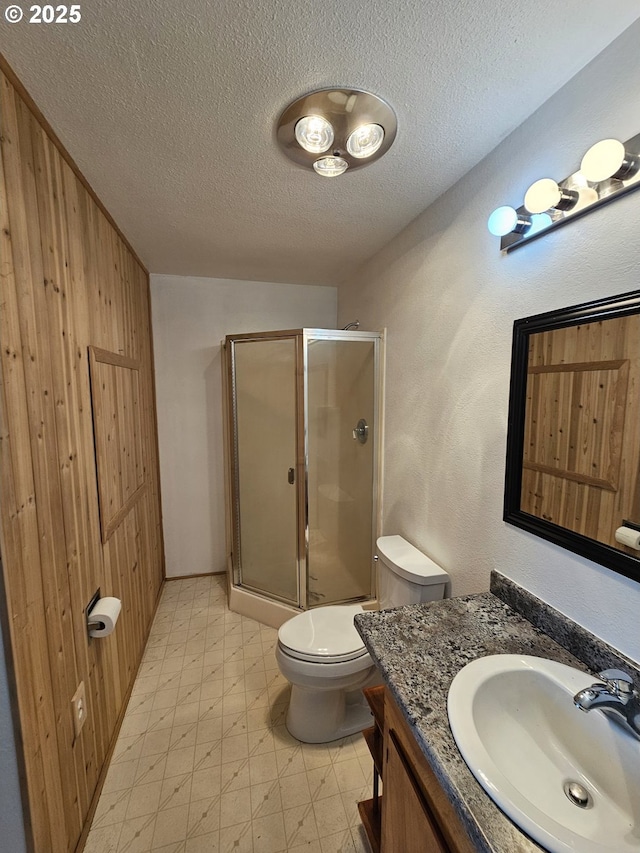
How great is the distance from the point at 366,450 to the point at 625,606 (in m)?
1.54

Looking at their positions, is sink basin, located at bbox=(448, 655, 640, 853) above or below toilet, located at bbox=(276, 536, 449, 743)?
above

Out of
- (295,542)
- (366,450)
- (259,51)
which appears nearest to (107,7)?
(259,51)

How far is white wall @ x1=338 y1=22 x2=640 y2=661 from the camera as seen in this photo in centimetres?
87

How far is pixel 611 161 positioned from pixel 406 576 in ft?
4.77

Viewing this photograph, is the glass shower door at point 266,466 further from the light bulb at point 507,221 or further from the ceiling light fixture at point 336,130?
the light bulb at point 507,221

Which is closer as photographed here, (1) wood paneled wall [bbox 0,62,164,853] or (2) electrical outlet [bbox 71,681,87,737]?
(1) wood paneled wall [bbox 0,62,164,853]

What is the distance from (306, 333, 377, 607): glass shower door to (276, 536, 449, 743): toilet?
64 cm

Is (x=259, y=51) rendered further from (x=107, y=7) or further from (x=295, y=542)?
(x=295, y=542)

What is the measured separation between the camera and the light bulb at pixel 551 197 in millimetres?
936

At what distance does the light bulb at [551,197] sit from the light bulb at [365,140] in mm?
505

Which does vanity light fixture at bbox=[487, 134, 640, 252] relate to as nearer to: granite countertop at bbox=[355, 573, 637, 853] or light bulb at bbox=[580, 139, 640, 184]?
light bulb at bbox=[580, 139, 640, 184]

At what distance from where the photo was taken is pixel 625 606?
850mm

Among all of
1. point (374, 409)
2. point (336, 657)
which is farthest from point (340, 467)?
point (336, 657)

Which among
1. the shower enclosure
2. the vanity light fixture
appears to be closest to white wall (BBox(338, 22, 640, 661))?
the vanity light fixture
